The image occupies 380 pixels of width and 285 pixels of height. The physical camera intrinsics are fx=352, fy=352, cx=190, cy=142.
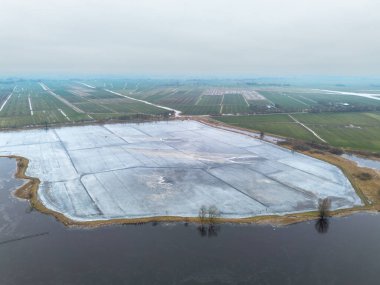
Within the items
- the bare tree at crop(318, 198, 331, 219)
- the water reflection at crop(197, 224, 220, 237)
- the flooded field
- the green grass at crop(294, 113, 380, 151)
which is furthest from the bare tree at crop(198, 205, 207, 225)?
the green grass at crop(294, 113, 380, 151)

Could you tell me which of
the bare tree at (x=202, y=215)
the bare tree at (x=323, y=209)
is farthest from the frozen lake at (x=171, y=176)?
the bare tree at (x=323, y=209)

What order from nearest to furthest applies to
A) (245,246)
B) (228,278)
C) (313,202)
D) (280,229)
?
(228,278)
(245,246)
(280,229)
(313,202)

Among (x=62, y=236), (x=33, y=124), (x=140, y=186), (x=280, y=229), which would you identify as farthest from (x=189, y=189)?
(x=33, y=124)

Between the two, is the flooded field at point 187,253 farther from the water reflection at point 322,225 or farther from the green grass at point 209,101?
the green grass at point 209,101

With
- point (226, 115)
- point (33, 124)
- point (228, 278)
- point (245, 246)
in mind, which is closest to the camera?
point (228, 278)

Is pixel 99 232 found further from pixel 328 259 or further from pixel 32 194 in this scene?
pixel 328 259

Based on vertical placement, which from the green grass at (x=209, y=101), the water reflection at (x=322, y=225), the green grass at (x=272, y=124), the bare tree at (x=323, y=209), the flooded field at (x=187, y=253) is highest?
the green grass at (x=209, y=101)
